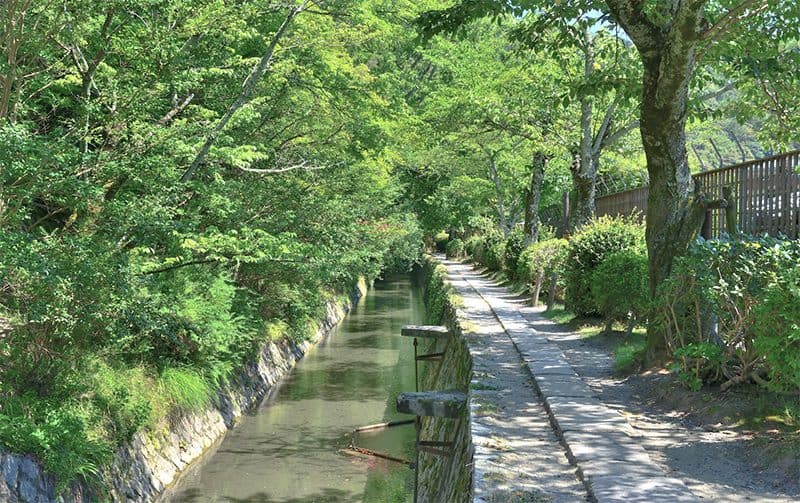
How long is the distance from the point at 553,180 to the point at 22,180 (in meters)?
27.6

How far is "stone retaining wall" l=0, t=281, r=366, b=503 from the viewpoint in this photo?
7.94 metres

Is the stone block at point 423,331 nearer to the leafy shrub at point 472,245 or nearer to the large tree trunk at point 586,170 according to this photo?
the large tree trunk at point 586,170

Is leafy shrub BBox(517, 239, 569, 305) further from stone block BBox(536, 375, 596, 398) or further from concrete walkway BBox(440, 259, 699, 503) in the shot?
stone block BBox(536, 375, 596, 398)

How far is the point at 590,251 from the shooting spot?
14352 mm

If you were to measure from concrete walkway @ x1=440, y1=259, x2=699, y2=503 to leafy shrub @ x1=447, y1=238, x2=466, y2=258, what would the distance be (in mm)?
40922

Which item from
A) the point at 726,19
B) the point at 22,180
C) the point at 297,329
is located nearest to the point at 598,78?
the point at 726,19

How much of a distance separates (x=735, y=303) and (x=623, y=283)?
500cm

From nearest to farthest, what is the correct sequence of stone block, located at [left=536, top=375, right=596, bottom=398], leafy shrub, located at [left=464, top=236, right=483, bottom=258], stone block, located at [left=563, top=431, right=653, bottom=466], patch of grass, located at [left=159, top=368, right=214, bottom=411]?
1. stone block, located at [left=563, top=431, right=653, bottom=466]
2. stone block, located at [left=536, top=375, right=596, bottom=398]
3. patch of grass, located at [left=159, top=368, right=214, bottom=411]
4. leafy shrub, located at [left=464, top=236, right=483, bottom=258]

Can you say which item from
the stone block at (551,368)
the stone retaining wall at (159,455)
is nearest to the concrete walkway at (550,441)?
the stone block at (551,368)

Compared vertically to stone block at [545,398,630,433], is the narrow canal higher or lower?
lower

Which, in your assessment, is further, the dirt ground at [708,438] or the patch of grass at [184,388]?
the patch of grass at [184,388]

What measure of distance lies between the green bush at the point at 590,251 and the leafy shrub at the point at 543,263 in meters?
1.72

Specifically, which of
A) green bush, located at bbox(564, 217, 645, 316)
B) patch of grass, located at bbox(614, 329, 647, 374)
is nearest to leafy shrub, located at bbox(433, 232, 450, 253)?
green bush, located at bbox(564, 217, 645, 316)

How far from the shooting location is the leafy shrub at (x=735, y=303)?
6016 millimetres
